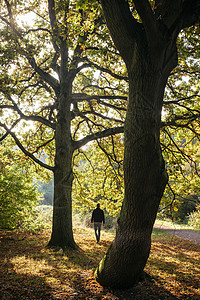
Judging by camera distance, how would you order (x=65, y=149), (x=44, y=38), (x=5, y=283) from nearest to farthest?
(x=5, y=283) → (x=65, y=149) → (x=44, y=38)

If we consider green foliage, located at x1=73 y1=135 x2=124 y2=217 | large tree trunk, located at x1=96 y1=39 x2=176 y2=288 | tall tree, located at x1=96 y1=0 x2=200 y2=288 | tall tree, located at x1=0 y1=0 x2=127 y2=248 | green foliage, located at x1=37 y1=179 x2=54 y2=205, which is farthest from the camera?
green foliage, located at x1=37 y1=179 x2=54 y2=205

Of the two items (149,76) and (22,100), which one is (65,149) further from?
(149,76)

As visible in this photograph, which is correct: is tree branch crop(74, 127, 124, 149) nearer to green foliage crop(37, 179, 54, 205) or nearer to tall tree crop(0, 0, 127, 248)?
tall tree crop(0, 0, 127, 248)

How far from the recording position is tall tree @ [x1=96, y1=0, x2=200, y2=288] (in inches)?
158

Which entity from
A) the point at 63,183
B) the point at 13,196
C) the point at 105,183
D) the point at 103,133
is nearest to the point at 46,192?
the point at 105,183

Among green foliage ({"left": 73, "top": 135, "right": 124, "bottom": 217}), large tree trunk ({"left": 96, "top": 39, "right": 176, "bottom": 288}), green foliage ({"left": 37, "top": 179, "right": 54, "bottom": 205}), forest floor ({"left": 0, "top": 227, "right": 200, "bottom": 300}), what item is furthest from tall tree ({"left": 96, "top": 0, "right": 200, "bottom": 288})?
green foliage ({"left": 37, "top": 179, "right": 54, "bottom": 205})

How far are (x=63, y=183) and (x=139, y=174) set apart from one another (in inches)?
210

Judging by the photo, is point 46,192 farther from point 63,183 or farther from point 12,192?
point 63,183

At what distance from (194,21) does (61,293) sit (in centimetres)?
561

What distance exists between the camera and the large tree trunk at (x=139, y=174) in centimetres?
425

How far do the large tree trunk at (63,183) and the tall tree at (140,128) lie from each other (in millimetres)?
4334

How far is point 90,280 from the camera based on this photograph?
4.81 metres

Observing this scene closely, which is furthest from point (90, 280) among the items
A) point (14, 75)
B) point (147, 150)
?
point (14, 75)

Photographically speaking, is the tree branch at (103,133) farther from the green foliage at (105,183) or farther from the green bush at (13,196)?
the green bush at (13,196)
